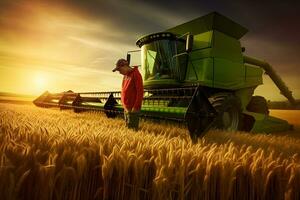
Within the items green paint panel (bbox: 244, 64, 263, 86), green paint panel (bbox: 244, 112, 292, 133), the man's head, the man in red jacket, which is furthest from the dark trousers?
green paint panel (bbox: 244, 64, 263, 86)

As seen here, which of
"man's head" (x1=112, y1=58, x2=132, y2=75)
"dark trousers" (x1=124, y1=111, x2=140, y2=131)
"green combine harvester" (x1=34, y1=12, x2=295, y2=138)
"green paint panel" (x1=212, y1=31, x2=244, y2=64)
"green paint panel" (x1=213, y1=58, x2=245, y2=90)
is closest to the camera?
"dark trousers" (x1=124, y1=111, x2=140, y2=131)

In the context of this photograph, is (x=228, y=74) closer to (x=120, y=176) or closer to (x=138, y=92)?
(x=138, y=92)

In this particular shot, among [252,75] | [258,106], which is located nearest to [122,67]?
[252,75]

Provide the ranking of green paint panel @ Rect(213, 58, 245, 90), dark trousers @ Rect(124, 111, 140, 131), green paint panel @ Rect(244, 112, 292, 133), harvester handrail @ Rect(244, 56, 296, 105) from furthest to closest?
harvester handrail @ Rect(244, 56, 296, 105) < green paint panel @ Rect(244, 112, 292, 133) < green paint panel @ Rect(213, 58, 245, 90) < dark trousers @ Rect(124, 111, 140, 131)

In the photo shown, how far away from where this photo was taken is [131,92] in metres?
5.27

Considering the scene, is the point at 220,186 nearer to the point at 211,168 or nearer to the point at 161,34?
the point at 211,168

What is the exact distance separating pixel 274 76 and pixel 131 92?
29.1 ft

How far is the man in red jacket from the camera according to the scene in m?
5.10

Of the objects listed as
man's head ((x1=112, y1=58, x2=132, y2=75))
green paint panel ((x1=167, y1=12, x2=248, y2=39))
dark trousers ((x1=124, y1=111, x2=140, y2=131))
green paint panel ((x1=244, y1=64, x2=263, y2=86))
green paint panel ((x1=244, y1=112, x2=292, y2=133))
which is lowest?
green paint panel ((x1=244, y1=112, x2=292, y2=133))

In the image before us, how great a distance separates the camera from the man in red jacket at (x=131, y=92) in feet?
16.7

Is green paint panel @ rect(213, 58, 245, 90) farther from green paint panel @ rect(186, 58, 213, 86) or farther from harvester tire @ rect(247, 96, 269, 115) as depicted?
harvester tire @ rect(247, 96, 269, 115)

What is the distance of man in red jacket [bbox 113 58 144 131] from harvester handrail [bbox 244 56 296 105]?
20.6 feet

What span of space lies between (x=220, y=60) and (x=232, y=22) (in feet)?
4.79

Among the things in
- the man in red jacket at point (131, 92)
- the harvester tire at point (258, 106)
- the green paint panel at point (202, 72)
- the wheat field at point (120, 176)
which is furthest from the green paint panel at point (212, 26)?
the wheat field at point (120, 176)
